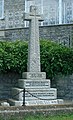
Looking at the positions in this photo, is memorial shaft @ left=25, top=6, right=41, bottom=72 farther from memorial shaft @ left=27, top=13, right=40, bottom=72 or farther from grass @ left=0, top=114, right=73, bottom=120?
grass @ left=0, top=114, right=73, bottom=120

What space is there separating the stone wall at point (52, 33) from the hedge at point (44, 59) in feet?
10.4

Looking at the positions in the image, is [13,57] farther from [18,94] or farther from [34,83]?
[18,94]

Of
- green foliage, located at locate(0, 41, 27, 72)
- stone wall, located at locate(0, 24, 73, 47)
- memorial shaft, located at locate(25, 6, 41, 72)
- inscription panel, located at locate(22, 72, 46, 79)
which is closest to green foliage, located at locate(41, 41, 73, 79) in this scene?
green foliage, located at locate(0, 41, 27, 72)

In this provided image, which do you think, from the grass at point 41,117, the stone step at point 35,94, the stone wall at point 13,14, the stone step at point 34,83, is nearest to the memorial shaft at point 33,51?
the stone step at point 34,83

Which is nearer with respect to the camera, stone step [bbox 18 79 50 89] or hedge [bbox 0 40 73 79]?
stone step [bbox 18 79 50 89]

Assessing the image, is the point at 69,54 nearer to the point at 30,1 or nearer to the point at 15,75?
the point at 15,75

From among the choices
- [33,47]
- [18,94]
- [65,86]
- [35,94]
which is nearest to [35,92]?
[35,94]

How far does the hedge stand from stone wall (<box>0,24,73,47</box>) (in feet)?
10.4

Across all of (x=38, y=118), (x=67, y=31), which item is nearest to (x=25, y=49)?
(x=67, y=31)

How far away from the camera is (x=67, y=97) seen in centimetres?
1764

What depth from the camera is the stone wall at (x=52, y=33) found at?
841 inches

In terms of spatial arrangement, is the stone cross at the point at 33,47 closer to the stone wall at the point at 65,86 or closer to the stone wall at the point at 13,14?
the stone wall at the point at 65,86

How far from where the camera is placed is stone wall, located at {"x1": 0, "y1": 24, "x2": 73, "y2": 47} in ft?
70.1

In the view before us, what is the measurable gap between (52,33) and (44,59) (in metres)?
4.90
